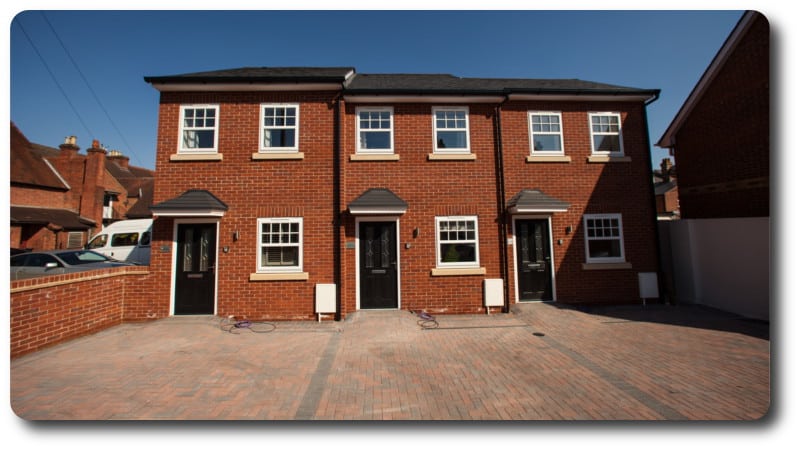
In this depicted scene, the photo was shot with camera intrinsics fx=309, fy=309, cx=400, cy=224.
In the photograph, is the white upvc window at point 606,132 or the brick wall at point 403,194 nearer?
the brick wall at point 403,194

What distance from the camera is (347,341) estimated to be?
5.98 meters

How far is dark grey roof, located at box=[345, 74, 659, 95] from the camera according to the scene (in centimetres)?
803

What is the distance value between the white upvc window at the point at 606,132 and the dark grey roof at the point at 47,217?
907 inches

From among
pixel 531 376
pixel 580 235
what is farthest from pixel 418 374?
pixel 580 235

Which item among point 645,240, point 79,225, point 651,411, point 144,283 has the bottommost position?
point 651,411

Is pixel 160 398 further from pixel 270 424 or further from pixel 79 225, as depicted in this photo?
pixel 79 225

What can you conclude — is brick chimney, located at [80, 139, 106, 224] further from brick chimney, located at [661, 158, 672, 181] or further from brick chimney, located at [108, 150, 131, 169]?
brick chimney, located at [661, 158, 672, 181]

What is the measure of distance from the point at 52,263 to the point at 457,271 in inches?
452

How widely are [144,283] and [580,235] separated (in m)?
11.1

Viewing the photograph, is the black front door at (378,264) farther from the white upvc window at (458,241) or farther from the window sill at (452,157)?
the window sill at (452,157)

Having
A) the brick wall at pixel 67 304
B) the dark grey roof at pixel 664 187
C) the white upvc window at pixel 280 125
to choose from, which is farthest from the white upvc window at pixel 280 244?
the dark grey roof at pixel 664 187

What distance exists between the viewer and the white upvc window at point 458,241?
7.99m

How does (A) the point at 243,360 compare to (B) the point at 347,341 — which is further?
(B) the point at 347,341

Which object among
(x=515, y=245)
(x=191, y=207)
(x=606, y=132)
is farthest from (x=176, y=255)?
(x=606, y=132)
